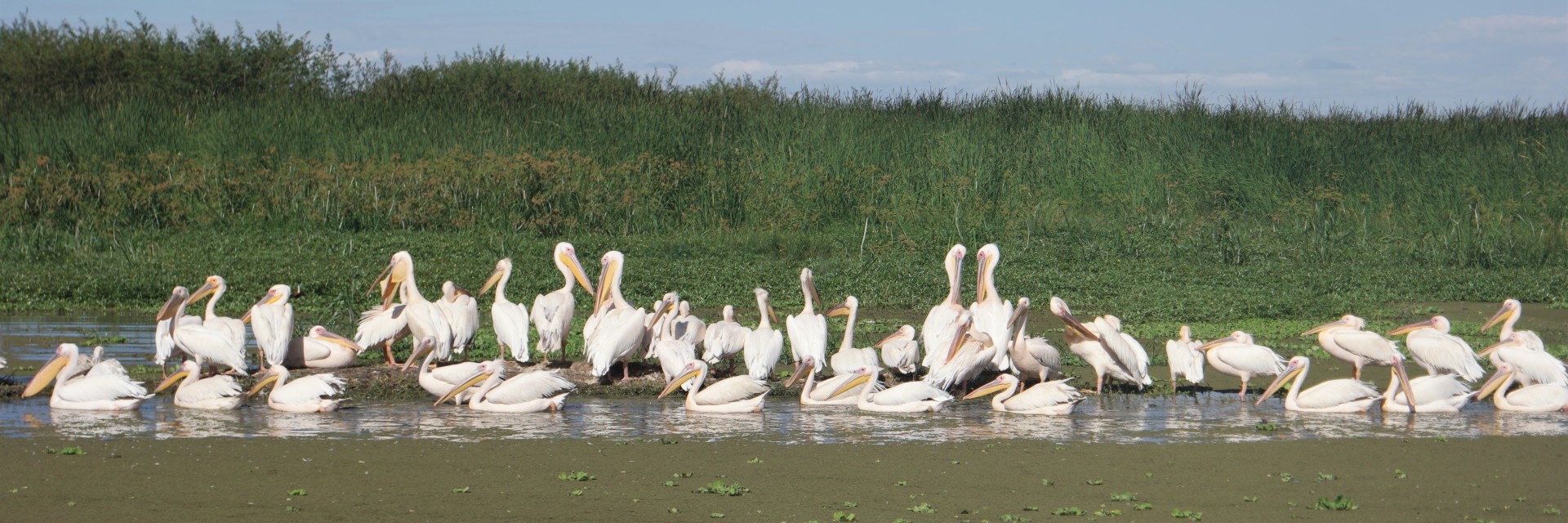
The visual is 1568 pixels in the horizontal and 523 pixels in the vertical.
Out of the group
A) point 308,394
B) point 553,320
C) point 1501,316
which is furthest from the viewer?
point 1501,316

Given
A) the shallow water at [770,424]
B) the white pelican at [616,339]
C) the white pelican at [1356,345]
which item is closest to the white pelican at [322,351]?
the shallow water at [770,424]

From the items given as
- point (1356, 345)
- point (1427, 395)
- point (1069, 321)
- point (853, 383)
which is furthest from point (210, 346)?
point (1427, 395)

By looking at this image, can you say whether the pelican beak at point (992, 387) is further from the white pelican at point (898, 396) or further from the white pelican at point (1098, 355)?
the white pelican at point (1098, 355)

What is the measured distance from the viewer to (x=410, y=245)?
14.6 meters

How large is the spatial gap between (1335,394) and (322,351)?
5.59m

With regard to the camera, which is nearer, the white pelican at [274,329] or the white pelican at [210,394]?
the white pelican at [210,394]

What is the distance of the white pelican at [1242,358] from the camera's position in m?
8.42

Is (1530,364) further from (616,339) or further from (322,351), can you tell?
(322,351)

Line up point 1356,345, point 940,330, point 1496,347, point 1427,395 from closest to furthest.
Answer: point 1427,395 < point 1496,347 < point 1356,345 < point 940,330

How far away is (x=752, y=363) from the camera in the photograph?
8.31 metres

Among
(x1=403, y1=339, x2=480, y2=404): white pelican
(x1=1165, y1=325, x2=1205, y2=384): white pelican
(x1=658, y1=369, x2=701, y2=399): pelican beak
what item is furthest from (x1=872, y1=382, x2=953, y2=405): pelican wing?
(x1=403, y1=339, x2=480, y2=404): white pelican

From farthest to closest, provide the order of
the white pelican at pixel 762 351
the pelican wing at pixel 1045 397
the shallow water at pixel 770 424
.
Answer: the white pelican at pixel 762 351
the pelican wing at pixel 1045 397
the shallow water at pixel 770 424

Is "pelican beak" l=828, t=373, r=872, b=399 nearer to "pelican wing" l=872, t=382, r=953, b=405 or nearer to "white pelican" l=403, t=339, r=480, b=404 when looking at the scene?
"pelican wing" l=872, t=382, r=953, b=405

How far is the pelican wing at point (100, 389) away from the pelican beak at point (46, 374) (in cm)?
33
